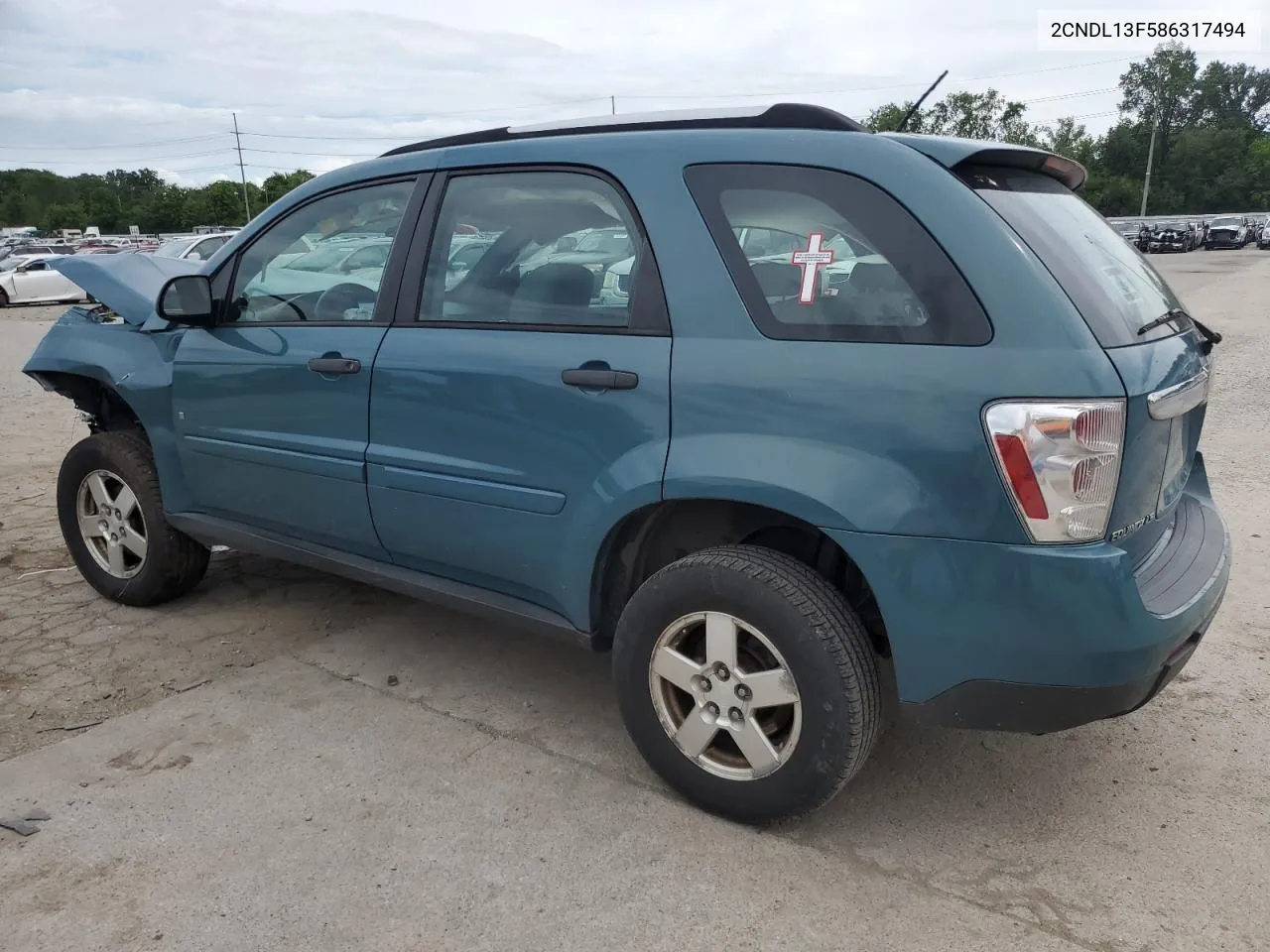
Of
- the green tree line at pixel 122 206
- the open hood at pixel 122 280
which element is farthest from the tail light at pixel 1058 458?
the green tree line at pixel 122 206

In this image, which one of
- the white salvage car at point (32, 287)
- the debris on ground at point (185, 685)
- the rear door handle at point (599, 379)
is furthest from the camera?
the white salvage car at point (32, 287)

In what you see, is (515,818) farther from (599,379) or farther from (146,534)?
(146,534)

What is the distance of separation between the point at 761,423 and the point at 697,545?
1.89 ft

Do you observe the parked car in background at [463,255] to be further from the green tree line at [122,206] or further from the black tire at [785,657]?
the green tree line at [122,206]

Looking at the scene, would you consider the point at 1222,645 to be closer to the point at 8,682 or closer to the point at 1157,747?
the point at 1157,747

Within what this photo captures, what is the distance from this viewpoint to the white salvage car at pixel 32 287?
2580cm

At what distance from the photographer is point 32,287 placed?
85.5ft

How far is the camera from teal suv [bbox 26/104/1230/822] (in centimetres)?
223

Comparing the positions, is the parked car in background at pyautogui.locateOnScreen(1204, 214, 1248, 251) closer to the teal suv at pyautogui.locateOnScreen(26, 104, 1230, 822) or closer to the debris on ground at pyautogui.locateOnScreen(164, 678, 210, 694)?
the teal suv at pyautogui.locateOnScreen(26, 104, 1230, 822)

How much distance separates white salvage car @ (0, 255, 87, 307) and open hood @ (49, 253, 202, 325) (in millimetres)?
24714

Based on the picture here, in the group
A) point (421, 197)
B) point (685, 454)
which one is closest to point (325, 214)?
point (421, 197)

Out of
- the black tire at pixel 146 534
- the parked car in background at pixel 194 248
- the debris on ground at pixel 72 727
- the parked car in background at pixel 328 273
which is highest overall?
the parked car in background at pixel 328 273

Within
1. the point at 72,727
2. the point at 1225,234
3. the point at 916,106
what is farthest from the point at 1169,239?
the point at 72,727

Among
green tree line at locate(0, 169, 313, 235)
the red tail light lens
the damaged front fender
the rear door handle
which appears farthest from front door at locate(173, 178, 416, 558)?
green tree line at locate(0, 169, 313, 235)
